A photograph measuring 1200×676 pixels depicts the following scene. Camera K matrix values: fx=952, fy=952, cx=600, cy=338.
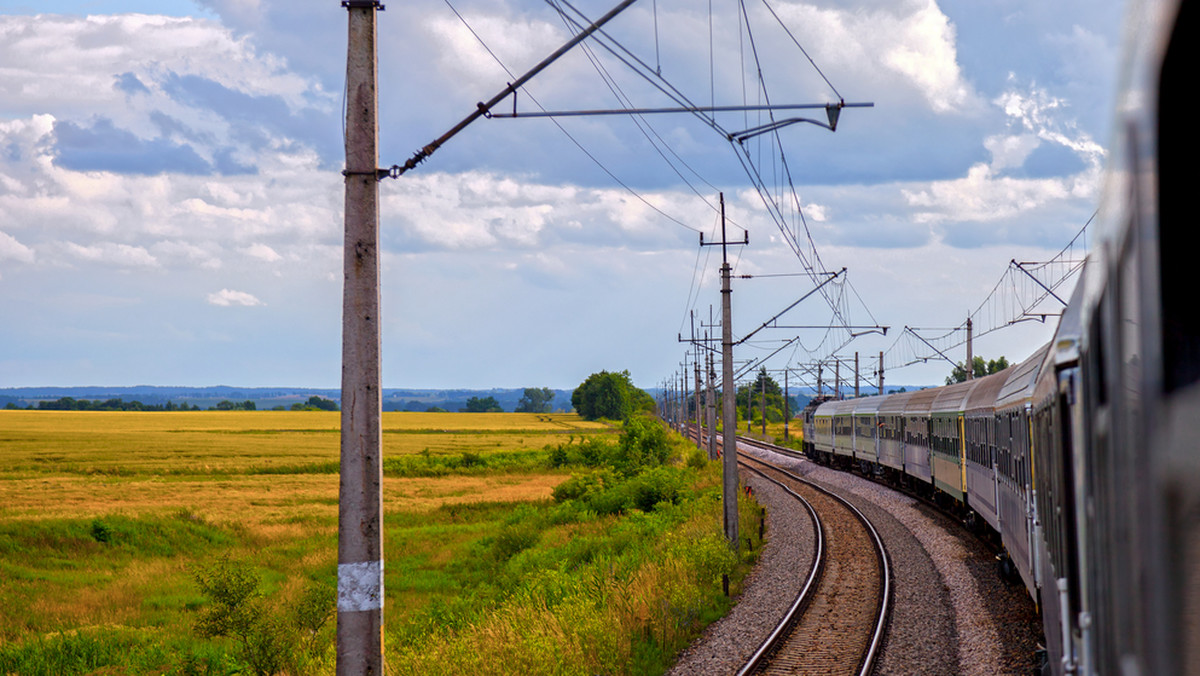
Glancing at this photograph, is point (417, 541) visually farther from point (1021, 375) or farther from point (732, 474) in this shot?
point (1021, 375)

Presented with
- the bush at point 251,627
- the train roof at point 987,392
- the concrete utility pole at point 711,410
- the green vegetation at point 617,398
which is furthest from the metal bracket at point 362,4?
the green vegetation at point 617,398

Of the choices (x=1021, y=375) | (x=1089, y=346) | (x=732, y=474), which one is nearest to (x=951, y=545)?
(x=732, y=474)

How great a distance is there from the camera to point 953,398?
77.2ft

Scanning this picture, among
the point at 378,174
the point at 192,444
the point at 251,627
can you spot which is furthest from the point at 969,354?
the point at 192,444

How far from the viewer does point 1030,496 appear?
10469 millimetres

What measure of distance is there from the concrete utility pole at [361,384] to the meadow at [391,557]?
5086 mm

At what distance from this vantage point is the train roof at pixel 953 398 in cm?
2177

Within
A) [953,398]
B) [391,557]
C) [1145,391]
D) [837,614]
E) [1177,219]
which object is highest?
[1177,219]

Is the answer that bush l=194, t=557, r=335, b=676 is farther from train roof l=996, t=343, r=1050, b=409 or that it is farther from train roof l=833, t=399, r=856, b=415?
train roof l=833, t=399, r=856, b=415

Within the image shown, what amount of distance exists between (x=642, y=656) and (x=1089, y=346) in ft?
34.9

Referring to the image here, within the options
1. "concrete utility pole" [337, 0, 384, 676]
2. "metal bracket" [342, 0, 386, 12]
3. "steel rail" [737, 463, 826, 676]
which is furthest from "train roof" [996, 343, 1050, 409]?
"metal bracket" [342, 0, 386, 12]

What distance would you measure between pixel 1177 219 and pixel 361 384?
5642 millimetres

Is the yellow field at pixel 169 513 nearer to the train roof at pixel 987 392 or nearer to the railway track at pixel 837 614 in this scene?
the railway track at pixel 837 614

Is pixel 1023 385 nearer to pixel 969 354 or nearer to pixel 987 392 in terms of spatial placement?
pixel 987 392
